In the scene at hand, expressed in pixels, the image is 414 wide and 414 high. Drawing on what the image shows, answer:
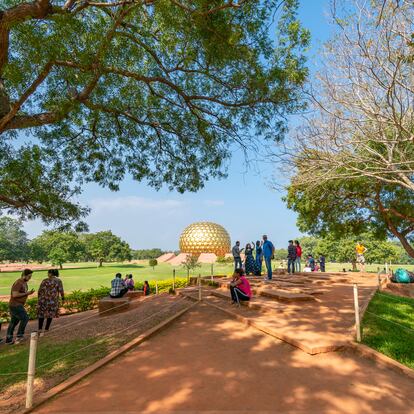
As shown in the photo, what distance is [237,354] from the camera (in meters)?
5.31

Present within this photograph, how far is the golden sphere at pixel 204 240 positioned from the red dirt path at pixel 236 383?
50466 millimetres

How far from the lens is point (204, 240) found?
56281 mm

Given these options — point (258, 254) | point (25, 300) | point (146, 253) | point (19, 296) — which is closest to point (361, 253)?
point (258, 254)

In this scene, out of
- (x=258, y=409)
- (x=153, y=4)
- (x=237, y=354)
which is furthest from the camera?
(x=153, y=4)

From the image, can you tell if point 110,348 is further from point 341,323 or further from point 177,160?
point 177,160

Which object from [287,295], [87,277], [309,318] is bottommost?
[87,277]

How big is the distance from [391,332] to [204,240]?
165 feet

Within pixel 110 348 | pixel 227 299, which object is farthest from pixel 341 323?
pixel 110 348

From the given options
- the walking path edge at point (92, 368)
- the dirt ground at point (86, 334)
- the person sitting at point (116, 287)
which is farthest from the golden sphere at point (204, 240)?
the walking path edge at point (92, 368)

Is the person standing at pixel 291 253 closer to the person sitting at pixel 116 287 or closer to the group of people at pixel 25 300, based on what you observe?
the person sitting at pixel 116 287

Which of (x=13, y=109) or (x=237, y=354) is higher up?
(x=13, y=109)

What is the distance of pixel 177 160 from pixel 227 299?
5.40m

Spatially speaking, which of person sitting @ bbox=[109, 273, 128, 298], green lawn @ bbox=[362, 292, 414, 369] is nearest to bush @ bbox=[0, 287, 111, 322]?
person sitting @ bbox=[109, 273, 128, 298]

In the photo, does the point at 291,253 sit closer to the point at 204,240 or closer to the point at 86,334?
the point at 86,334
